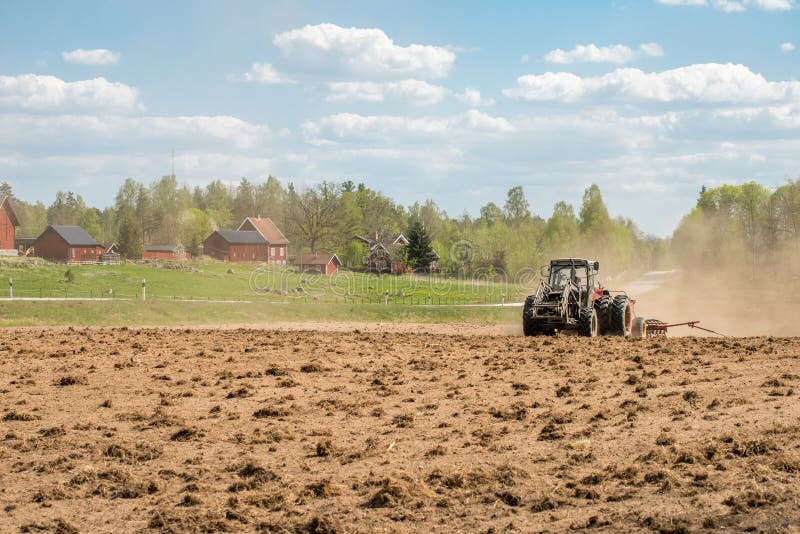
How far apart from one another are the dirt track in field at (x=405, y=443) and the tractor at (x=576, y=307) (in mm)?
4981

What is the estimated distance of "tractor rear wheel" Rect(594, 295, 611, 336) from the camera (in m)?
33.0

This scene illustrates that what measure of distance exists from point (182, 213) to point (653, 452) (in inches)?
5325

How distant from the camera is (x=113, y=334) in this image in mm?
35094

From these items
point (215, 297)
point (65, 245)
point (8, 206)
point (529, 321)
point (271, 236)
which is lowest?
point (215, 297)

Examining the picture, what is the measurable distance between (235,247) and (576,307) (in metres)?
96.0

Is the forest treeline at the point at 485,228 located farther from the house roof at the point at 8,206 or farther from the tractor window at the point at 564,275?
the tractor window at the point at 564,275

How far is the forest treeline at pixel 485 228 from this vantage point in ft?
340

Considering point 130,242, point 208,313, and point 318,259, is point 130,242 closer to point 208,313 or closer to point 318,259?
point 318,259

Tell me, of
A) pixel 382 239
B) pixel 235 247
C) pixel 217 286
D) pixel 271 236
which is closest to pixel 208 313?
pixel 217 286

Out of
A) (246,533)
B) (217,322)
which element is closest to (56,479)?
(246,533)

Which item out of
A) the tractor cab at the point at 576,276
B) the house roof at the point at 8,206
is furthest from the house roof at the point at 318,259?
the tractor cab at the point at 576,276

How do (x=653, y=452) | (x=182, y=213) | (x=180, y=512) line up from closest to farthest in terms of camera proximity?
1. (x=180, y=512)
2. (x=653, y=452)
3. (x=182, y=213)

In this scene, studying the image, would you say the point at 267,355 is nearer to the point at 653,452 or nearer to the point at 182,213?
the point at 653,452

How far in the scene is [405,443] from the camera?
49.6 ft
